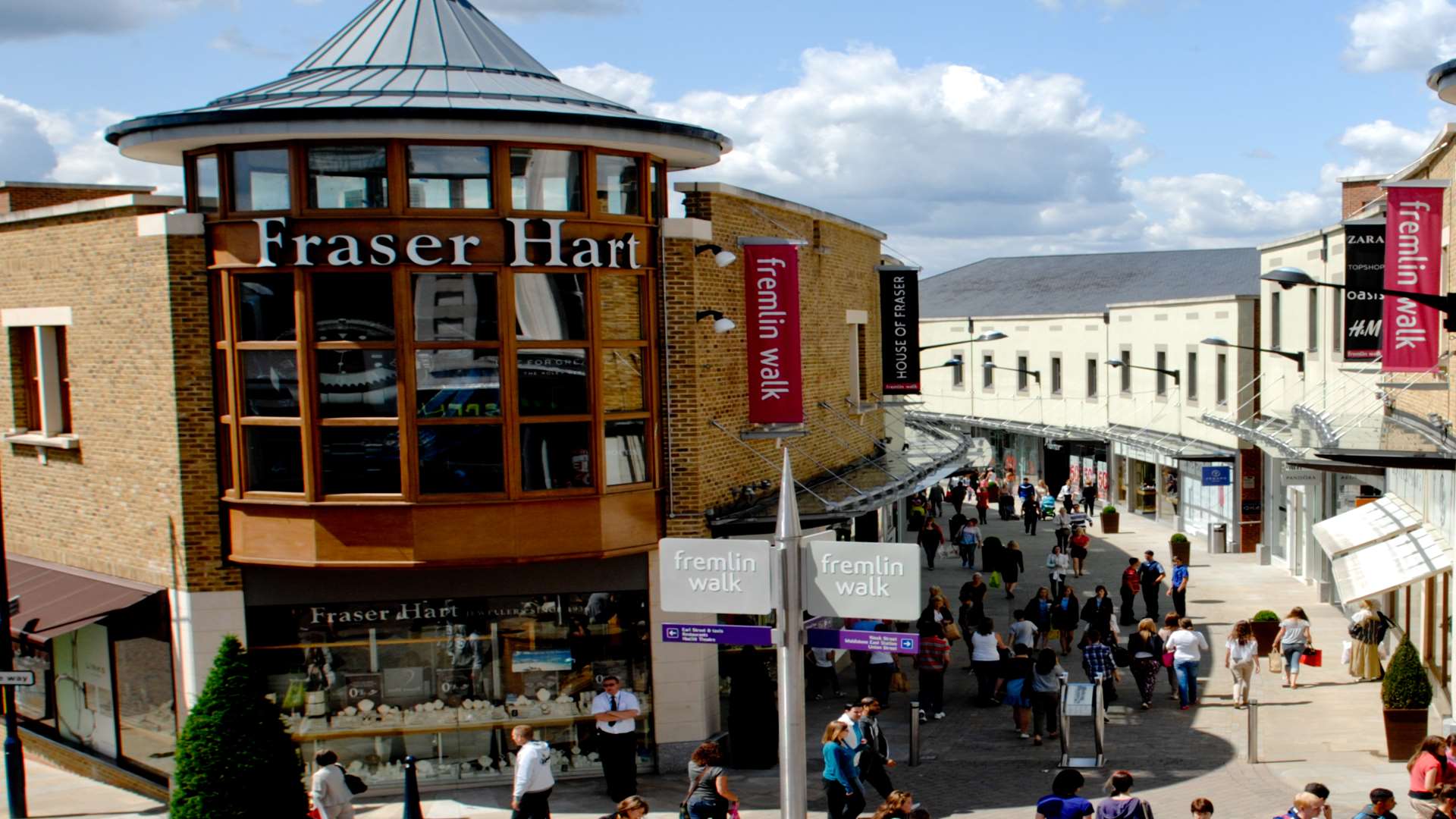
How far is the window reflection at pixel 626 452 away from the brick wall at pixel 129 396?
14.7ft

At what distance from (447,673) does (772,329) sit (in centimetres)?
586

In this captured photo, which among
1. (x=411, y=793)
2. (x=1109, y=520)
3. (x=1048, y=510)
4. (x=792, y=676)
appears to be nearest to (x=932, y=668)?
(x=411, y=793)

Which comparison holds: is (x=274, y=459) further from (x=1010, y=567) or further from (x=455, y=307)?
(x=1010, y=567)

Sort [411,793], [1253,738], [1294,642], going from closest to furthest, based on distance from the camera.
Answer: [411,793] < [1253,738] < [1294,642]

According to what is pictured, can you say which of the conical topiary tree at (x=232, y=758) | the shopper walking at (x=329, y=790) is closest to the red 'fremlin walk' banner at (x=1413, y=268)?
the shopper walking at (x=329, y=790)

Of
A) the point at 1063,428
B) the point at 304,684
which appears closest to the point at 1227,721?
the point at 304,684

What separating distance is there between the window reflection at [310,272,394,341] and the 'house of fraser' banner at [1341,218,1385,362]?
44.7ft

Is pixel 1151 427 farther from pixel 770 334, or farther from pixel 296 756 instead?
pixel 296 756

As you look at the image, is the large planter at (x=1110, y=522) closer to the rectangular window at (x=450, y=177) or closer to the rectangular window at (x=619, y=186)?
the rectangular window at (x=619, y=186)

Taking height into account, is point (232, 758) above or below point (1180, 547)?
above

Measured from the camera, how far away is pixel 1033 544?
4122cm

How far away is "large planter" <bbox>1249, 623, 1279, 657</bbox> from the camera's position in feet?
81.7

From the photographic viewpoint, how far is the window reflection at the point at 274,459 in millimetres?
16844

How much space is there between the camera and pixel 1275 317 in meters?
36.1
